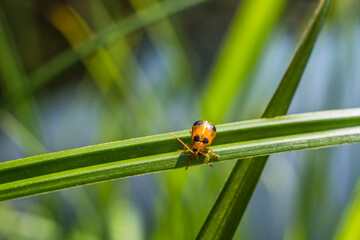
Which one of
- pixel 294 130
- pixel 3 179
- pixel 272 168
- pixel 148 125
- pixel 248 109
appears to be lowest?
pixel 3 179

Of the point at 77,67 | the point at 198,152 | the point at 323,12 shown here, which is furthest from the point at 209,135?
the point at 77,67

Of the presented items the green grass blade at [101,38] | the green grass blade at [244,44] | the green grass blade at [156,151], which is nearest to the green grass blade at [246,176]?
the green grass blade at [156,151]

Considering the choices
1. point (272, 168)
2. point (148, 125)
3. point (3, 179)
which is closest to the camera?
point (3, 179)

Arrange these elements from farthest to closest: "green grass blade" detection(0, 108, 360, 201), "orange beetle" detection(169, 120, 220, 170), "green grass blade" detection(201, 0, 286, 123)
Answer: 1. "green grass blade" detection(201, 0, 286, 123)
2. "orange beetle" detection(169, 120, 220, 170)
3. "green grass blade" detection(0, 108, 360, 201)

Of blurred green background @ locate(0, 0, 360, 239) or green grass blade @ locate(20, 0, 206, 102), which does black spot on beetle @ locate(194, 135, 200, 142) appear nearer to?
blurred green background @ locate(0, 0, 360, 239)

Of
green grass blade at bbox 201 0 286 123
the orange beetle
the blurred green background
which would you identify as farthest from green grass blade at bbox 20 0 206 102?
the orange beetle

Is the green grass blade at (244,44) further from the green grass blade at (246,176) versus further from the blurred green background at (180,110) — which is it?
the green grass blade at (246,176)

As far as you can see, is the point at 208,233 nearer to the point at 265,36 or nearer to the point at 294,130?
the point at 294,130
